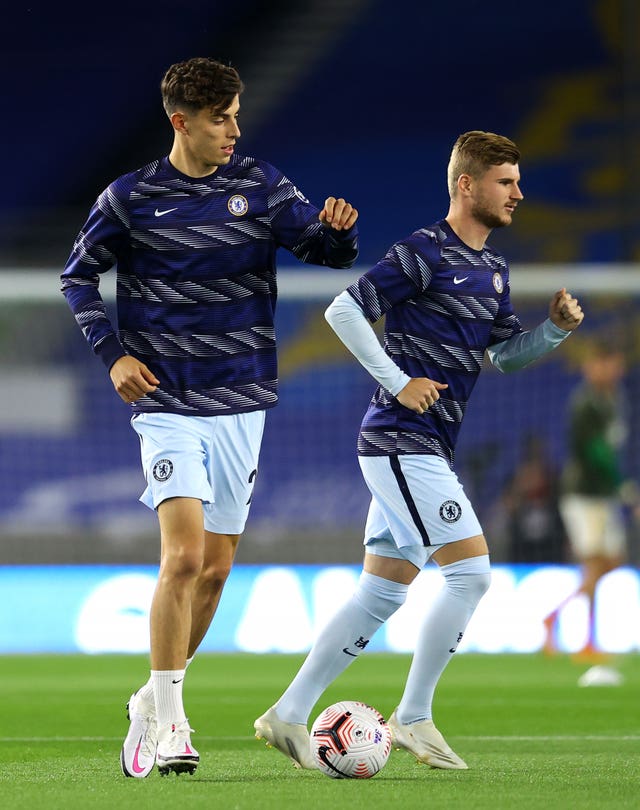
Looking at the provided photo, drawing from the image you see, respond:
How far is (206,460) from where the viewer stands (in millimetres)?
5145

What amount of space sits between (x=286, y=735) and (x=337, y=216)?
165 cm

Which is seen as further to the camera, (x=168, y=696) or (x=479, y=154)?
(x=479, y=154)

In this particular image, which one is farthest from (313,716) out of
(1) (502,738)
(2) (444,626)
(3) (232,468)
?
(3) (232,468)

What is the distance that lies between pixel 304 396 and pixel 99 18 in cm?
794

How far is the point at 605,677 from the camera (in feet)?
32.2

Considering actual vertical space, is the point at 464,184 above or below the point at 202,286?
above

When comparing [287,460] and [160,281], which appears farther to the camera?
[287,460]

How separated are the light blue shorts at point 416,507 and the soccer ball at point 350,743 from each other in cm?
56

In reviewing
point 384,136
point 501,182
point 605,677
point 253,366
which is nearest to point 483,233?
point 501,182

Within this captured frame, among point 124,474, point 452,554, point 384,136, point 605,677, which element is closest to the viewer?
point 452,554

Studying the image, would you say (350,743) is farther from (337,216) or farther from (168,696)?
(337,216)

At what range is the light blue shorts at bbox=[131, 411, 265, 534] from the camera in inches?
195

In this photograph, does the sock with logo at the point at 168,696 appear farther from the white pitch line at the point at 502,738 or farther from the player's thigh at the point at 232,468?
the white pitch line at the point at 502,738

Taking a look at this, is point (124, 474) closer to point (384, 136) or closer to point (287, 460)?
point (287, 460)
